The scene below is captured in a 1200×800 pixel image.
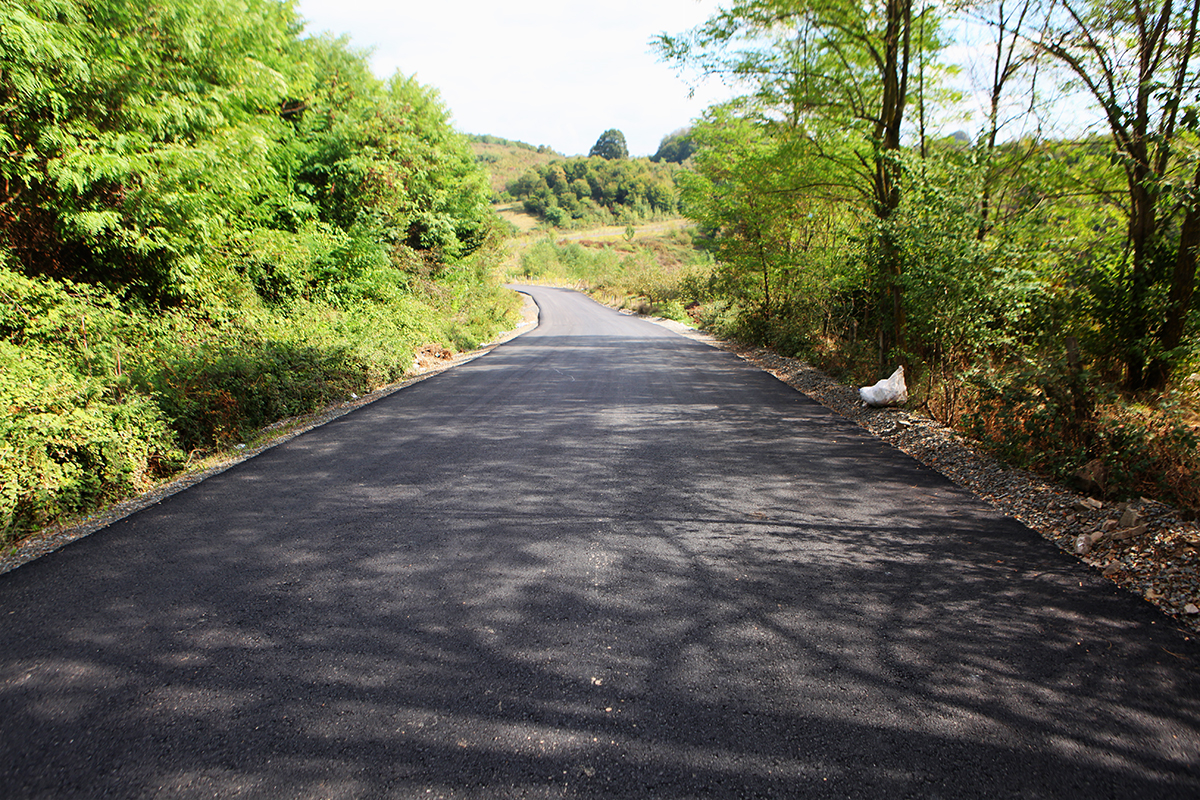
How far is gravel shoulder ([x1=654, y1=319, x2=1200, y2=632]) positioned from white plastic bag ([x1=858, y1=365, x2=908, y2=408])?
89 cm

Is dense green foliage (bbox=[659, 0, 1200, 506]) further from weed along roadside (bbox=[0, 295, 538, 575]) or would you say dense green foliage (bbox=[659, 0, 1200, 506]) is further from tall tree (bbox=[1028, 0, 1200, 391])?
weed along roadside (bbox=[0, 295, 538, 575])

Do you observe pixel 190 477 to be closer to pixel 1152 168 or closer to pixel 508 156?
pixel 1152 168

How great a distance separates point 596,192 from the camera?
4008 inches

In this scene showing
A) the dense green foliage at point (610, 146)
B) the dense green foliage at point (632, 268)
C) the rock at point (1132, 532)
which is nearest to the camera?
the rock at point (1132, 532)

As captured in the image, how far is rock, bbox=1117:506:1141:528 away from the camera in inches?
161

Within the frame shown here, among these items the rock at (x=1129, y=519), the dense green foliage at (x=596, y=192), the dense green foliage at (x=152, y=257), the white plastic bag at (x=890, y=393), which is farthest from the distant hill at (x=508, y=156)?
the rock at (x=1129, y=519)

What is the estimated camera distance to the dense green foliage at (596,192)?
306 ft

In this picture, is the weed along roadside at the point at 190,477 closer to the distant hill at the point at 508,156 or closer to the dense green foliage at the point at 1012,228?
the dense green foliage at the point at 1012,228

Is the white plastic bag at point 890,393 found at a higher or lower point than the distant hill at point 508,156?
lower

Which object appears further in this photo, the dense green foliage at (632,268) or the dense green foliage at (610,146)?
the dense green foliage at (610,146)

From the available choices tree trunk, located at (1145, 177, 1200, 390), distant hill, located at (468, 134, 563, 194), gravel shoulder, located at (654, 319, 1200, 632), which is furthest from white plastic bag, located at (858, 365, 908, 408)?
distant hill, located at (468, 134, 563, 194)

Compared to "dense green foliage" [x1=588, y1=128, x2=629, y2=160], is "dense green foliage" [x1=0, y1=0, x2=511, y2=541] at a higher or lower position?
lower

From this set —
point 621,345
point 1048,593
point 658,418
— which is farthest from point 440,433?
point 621,345

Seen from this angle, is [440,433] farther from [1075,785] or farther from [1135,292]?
[1135,292]
